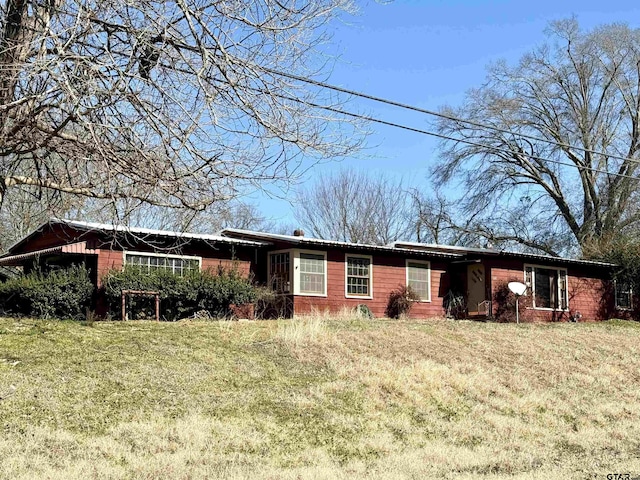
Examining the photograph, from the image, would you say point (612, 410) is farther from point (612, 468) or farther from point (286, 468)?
point (286, 468)

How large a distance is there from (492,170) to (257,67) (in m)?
31.6

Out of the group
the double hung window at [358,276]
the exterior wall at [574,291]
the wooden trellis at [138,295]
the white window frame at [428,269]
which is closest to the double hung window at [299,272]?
the double hung window at [358,276]

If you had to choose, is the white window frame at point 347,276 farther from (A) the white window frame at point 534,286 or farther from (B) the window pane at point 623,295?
(B) the window pane at point 623,295

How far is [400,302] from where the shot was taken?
2475 cm

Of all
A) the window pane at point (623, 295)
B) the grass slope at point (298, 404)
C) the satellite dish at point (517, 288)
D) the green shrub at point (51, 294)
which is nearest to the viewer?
the grass slope at point (298, 404)

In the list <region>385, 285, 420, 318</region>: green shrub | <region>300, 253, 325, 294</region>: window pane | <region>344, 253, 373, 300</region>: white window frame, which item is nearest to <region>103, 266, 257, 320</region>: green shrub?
<region>300, 253, 325, 294</region>: window pane

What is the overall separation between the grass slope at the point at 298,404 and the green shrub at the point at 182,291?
3.10 m

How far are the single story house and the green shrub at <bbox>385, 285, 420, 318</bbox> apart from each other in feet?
0.73

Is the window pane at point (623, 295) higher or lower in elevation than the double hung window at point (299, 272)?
lower

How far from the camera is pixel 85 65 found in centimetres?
844

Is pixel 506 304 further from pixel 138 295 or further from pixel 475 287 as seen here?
pixel 138 295

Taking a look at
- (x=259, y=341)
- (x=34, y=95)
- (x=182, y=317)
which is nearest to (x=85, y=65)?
(x=34, y=95)

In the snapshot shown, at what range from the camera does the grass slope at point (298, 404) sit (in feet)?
28.5

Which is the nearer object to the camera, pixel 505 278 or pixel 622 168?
pixel 505 278
